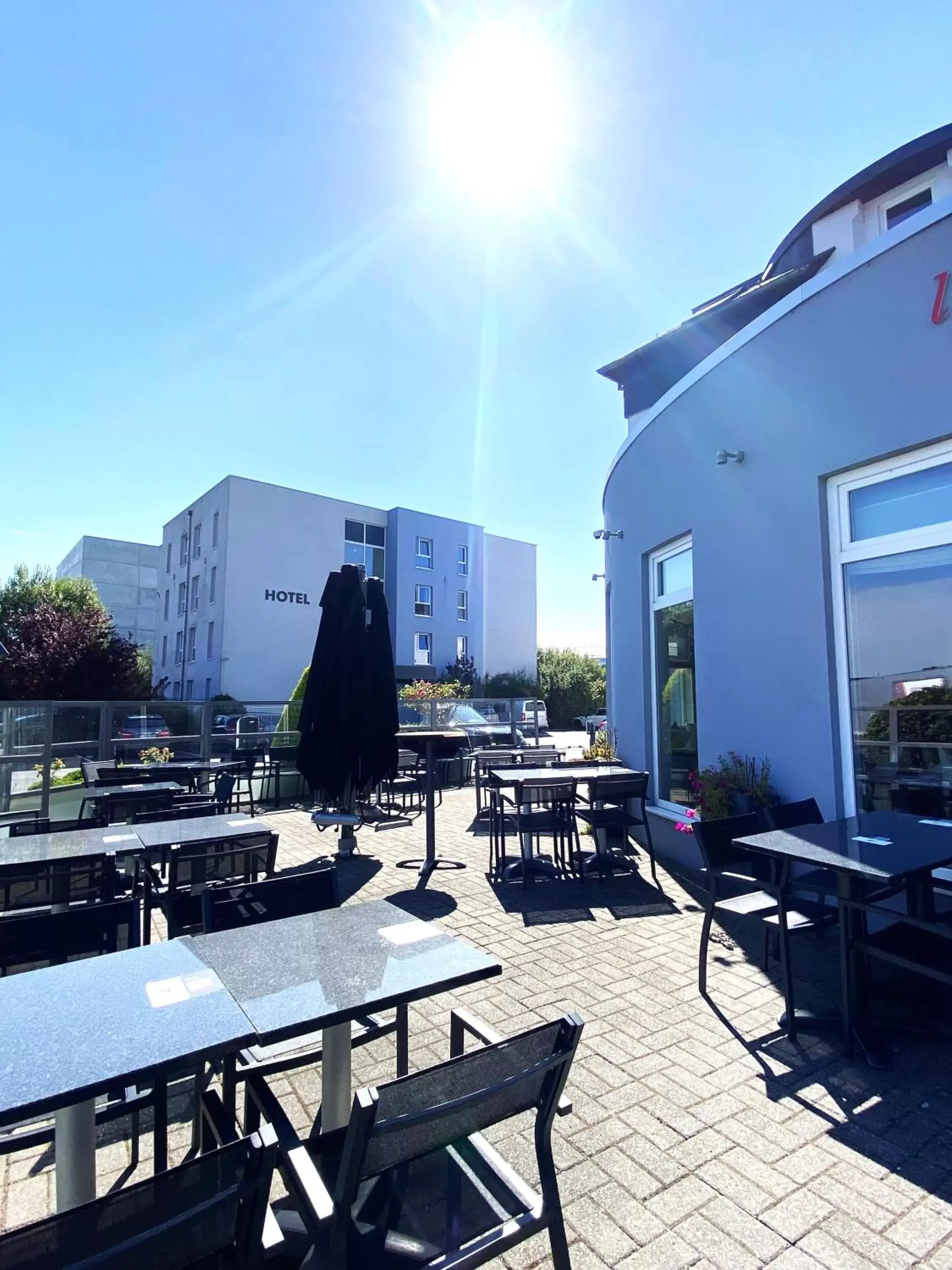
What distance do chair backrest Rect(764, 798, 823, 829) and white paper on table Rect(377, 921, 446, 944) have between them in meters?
2.52

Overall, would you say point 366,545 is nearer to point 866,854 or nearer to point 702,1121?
point 866,854

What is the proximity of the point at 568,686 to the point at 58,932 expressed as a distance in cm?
3628

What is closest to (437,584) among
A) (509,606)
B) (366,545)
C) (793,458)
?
(366,545)

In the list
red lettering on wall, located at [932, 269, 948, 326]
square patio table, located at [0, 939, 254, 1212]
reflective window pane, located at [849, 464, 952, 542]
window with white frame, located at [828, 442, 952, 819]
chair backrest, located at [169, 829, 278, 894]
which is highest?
red lettering on wall, located at [932, 269, 948, 326]

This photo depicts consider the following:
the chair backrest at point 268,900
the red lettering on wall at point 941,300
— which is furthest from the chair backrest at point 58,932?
the red lettering on wall at point 941,300

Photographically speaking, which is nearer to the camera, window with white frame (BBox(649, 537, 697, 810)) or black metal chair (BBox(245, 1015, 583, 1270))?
black metal chair (BBox(245, 1015, 583, 1270))

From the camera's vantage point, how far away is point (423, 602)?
107ft

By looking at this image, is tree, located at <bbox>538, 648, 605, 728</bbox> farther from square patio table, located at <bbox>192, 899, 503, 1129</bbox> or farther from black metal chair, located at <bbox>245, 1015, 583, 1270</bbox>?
black metal chair, located at <bbox>245, 1015, 583, 1270</bbox>

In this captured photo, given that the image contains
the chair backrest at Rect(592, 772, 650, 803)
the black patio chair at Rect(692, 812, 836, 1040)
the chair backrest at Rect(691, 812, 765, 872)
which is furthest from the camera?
the chair backrest at Rect(592, 772, 650, 803)

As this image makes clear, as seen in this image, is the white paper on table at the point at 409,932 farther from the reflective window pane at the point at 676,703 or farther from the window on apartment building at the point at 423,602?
the window on apartment building at the point at 423,602

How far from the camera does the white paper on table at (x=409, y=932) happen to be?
81.4 inches

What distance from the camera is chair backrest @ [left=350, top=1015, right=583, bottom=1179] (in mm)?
1175

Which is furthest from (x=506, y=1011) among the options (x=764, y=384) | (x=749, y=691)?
(x=764, y=384)

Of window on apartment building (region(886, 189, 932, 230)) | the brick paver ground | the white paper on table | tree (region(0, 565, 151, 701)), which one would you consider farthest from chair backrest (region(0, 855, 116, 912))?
tree (region(0, 565, 151, 701))
